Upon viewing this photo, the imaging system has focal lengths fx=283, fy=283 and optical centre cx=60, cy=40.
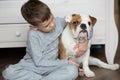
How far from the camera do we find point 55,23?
1.49 metres

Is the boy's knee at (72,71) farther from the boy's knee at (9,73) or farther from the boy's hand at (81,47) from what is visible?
the boy's knee at (9,73)

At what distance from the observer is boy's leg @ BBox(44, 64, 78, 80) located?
137 centimetres

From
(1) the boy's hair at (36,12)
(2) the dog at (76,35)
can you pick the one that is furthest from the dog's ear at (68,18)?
(1) the boy's hair at (36,12)

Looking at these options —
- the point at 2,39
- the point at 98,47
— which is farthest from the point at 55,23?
the point at 98,47

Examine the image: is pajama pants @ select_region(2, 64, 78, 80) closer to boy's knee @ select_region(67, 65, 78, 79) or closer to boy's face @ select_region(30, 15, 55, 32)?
boy's knee @ select_region(67, 65, 78, 79)

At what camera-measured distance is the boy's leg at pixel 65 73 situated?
1366 mm

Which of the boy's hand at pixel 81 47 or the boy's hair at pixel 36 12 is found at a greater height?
the boy's hair at pixel 36 12

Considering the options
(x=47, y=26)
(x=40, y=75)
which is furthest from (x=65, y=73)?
(x=47, y=26)

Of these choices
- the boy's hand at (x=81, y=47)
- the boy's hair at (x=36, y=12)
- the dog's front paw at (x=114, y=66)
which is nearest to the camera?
the boy's hair at (x=36, y=12)

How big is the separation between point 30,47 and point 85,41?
0.29m

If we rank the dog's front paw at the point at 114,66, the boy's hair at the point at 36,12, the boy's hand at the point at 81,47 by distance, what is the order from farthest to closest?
the dog's front paw at the point at 114,66
the boy's hand at the point at 81,47
the boy's hair at the point at 36,12

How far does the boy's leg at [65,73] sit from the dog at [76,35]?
4.5 inches

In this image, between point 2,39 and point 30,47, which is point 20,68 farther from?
point 2,39

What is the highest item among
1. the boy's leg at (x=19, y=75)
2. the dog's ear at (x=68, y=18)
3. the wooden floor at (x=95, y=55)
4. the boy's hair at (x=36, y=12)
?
the boy's hair at (x=36, y=12)
